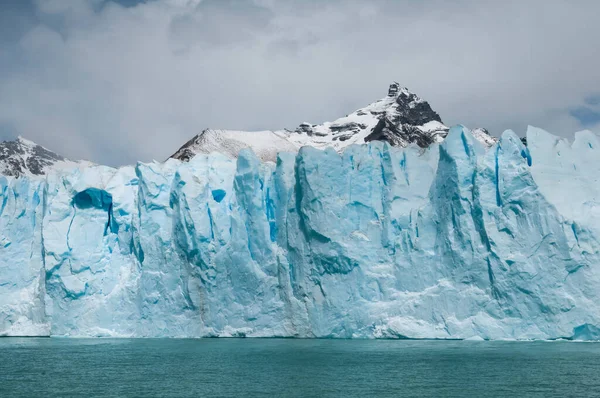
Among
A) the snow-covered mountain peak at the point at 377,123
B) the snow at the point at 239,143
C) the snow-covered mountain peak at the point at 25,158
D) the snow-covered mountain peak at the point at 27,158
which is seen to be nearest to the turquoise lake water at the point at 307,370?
Result: the snow at the point at 239,143

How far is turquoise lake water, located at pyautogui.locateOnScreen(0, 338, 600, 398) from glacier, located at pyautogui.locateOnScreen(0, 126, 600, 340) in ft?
5.08

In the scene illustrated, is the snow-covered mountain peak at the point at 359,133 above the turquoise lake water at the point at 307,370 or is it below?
above

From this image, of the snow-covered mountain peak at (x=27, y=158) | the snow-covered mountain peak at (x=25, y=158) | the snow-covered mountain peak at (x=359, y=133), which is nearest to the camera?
the snow-covered mountain peak at (x=359, y=133)

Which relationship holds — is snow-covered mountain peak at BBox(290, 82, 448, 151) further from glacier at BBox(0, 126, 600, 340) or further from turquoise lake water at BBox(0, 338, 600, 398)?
turquoise lake water at BBox(0, 338, 600, 398)

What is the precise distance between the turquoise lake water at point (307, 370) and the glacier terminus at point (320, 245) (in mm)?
1452

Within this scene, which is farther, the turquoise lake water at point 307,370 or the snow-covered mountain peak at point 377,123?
the snow-covered mountain peak at point 377,123

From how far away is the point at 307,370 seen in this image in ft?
56.6

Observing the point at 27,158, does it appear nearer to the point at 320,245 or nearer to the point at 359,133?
the point at 359,133

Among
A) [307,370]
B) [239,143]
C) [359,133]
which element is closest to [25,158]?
[239,143]

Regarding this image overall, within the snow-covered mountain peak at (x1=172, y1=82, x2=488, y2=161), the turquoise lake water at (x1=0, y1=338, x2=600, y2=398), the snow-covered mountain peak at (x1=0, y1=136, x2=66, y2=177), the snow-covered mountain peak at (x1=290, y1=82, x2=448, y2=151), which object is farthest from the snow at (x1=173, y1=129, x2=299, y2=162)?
the snow-covered mountain peak at (x1=0, y1=136, x2=66, y2=177)

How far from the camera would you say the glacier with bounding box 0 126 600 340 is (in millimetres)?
23094

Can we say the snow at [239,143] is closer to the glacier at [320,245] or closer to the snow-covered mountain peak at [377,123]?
the snow-covered mountain peak at [377,123]

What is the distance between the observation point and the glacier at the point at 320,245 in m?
23.1

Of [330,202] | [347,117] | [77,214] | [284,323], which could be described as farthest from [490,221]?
[347,117]
